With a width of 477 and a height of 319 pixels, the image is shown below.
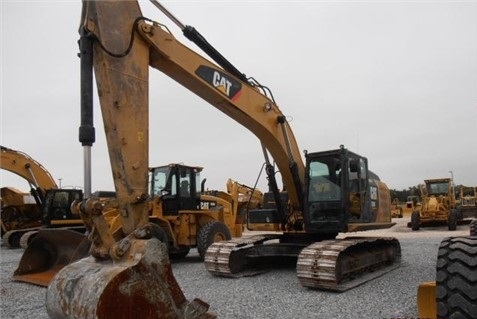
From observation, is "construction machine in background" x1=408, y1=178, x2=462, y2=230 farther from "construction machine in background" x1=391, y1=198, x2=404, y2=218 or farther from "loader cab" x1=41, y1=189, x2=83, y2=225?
"loader cab" x1=41, y1=189, x2=83, y2=225

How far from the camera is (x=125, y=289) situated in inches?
139

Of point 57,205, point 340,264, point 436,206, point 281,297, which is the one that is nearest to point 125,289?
point 281,297

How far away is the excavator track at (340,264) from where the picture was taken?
6686 millimetres

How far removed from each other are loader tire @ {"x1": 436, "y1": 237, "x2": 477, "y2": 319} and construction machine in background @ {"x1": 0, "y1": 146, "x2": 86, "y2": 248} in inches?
498

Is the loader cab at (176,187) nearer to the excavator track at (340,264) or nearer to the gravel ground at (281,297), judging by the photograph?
the gravel ground at (281,297)

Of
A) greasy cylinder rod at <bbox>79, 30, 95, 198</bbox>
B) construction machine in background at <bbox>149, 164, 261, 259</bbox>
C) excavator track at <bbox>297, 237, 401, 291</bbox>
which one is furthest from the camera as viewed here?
construction machine in background at <bbox>149, 164, 261, 259</bbox>

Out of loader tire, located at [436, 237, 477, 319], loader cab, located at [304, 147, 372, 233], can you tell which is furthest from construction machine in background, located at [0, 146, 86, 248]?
loader tire, located at [436, 237, 477, 319]

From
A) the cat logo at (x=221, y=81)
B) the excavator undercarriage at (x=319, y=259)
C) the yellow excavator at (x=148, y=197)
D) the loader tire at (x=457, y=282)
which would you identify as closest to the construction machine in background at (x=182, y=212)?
the yellow excavator at (x=148, y=197)

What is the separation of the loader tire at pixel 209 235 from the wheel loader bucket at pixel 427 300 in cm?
712

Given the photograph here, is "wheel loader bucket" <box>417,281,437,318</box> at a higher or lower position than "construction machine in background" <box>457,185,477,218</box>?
lower

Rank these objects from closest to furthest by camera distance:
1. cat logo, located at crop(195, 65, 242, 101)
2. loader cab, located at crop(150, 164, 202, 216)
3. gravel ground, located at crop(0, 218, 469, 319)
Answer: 1. gravel ground, located at crop(0, 218, 469, 319)
2. cat logo, located at crop(195, 65, 242, 101)
3. loader cab, located at crop(150, 164, 202, 216)

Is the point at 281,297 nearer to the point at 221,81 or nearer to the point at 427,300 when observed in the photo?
the point at 427,300

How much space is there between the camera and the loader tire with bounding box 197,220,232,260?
10547 mm

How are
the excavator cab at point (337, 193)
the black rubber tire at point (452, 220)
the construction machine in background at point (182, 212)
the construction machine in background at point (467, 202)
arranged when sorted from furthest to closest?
the construction machine in background at point (467, 202) < the black rubber tire at point (452, 220) < the construction machine in background at point (182, 212) < the excavator cab at point (337, 193)
